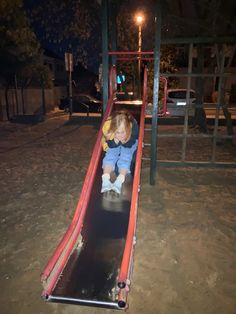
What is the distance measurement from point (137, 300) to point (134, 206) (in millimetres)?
1073

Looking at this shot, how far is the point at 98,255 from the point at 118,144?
176 cm

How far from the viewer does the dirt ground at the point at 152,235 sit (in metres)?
2.83

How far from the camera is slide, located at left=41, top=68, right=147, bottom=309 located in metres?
2.69

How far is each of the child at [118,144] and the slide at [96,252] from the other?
163mm

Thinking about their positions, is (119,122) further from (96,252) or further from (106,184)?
(96,252)

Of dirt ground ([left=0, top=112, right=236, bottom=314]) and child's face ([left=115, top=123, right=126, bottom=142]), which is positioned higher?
child's face ([left=115, top=123, right=126, bottom=142])

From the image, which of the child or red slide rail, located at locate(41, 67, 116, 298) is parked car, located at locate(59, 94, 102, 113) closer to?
red slide rail, located at locate(41, 67, 116, 298)

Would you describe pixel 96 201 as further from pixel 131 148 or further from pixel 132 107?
pixel 132 107

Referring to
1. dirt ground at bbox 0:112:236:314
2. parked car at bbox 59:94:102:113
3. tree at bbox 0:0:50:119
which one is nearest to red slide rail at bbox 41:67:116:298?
dirt ground at bbox 0:112:236:314

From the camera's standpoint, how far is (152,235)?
3967mm

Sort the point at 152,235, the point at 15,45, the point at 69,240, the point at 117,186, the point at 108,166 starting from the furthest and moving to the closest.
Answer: the point at 15,45
the point at 108,166
the point at 152,235
the point at 117,186
the point at 69,240

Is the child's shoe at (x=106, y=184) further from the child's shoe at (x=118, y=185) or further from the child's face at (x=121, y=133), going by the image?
the child's face at (x=121, y=133)

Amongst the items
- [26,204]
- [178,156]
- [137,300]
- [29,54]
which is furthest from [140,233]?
[29,54]

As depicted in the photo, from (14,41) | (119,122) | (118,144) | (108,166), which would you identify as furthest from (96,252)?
(14,41)
